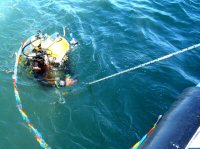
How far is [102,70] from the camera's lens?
421 inches

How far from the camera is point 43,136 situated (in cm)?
798

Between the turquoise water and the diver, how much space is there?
1.25 feet

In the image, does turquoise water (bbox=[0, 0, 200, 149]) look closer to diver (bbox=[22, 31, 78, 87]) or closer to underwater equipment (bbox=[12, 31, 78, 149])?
underwater equipment (bbox=[12, 31, 78, 149])

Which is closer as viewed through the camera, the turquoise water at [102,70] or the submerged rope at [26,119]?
the submerged rope at [26,119]

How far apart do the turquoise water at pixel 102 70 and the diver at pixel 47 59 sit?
1.25ft

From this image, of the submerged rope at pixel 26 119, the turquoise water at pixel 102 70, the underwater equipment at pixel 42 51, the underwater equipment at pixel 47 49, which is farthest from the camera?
the underwater equipment at pixel 47 49

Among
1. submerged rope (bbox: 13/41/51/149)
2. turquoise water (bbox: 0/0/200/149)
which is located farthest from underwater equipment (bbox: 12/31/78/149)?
turquoise water (bbox: 0/0/200/149)

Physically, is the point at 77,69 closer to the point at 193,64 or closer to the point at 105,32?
the point at 105,32

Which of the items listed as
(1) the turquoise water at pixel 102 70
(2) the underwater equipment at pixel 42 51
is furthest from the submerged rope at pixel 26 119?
(1) the turquoise water at pixel 102 70

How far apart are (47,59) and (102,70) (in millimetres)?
2430

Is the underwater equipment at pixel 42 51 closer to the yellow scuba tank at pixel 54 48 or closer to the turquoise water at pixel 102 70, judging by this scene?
the yellow scuba tank at pixel 54 48

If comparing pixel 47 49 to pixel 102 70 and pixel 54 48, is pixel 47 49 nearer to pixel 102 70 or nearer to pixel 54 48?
pixel 54 48

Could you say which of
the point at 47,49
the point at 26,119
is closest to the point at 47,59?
the point at 47,49

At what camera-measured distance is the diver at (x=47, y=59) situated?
29.5 feet
